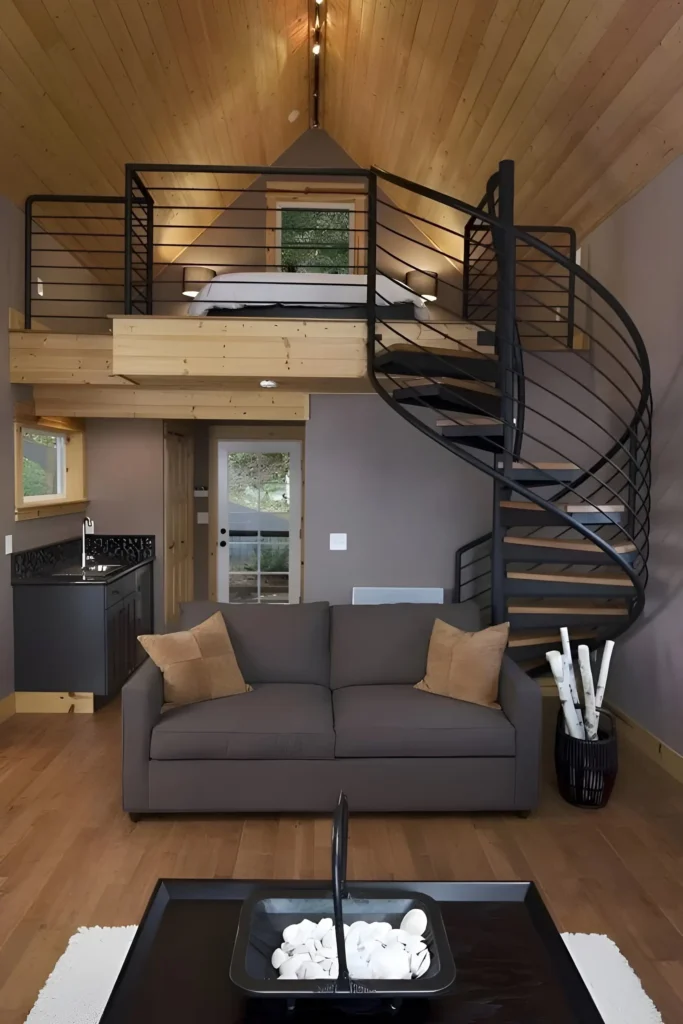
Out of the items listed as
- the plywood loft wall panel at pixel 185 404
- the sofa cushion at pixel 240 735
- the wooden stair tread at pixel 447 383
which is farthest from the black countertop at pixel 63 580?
the wooden stair tread at pixel 447 383

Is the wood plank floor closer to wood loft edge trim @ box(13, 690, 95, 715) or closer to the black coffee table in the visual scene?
the black coffee table

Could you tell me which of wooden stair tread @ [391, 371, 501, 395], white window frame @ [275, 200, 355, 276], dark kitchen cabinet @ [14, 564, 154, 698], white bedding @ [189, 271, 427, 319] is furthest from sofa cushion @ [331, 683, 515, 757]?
white window frame @ [275, 200, 355, 276]

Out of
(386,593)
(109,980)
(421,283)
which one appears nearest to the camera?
(109,980)

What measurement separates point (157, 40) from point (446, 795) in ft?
14.0

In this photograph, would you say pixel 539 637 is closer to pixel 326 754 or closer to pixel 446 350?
pixel 326 754

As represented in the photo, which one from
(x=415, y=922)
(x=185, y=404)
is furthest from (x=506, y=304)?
(x=415, y=922)

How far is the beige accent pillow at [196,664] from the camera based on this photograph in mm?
3650

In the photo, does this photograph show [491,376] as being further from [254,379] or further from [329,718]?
[329,718]

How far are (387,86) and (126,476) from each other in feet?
11.4

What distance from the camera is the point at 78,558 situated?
5820 millimetres

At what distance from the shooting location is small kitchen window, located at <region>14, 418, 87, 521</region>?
4.91 metres

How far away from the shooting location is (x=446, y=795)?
346 cm

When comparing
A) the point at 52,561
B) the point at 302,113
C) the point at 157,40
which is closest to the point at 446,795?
A: the point at 52,561

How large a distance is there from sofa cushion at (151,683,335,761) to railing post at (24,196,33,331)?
9.02ft
